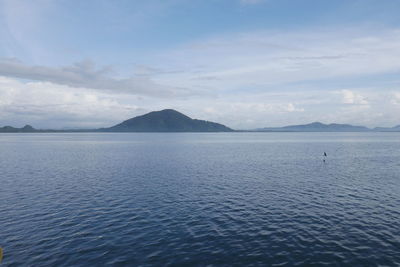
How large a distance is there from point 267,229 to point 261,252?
6541mm

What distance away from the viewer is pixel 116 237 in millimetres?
30750

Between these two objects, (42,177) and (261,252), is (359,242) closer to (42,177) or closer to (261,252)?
(261,252)

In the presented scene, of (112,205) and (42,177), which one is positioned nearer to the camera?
(112,205)

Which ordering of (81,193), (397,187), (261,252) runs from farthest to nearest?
(397,187) → (81,193) → (261,252)

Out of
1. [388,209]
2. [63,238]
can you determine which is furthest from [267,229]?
[63,238]

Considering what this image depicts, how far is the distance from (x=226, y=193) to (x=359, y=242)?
26.8 m

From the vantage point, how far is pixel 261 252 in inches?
1064

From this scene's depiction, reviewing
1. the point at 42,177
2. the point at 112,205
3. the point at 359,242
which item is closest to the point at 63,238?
the point at 112,205

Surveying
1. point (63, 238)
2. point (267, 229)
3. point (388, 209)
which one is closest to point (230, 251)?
point (267, 229)

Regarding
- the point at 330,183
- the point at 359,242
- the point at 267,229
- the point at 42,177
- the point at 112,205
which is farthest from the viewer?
the point at 42,177

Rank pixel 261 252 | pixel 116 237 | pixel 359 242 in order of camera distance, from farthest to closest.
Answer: pixel 116 237, pixel 359 242, pixel 261 252

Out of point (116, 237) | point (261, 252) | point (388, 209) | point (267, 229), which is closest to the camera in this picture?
point (261, 252)

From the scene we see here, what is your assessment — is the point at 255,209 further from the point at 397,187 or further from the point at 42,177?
the point at 42,177

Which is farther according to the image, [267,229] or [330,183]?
[330,183]
